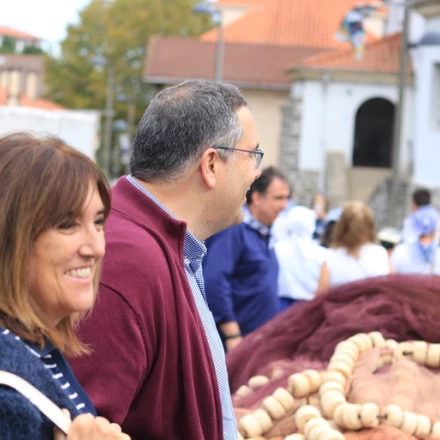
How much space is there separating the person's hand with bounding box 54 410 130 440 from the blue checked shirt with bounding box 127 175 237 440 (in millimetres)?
878

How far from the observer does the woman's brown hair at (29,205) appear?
1940 mm

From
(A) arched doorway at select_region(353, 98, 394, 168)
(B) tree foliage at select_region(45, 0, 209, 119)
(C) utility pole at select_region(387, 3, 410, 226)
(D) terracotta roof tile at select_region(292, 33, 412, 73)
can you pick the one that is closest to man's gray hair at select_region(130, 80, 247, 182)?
(C) utility pole at select_region(387, 3, 410, 226)

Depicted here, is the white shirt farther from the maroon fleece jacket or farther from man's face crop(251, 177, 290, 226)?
the maroon fleece jacket

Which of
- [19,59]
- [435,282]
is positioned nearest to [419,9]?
[435,282]

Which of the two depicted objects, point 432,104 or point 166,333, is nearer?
point 166,333

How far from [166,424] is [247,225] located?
11.0 ft

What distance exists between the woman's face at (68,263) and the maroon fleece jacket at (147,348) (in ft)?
1.31

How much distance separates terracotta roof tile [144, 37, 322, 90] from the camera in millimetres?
37812

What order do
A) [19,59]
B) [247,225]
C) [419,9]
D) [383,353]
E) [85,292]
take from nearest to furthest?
[85,292] → [383,353] → [247,225] → [419,9] → [19,59]

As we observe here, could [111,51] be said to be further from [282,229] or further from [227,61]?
[282,229]

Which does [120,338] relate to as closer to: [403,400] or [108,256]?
[108,256]

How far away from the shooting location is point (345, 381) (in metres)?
3.51

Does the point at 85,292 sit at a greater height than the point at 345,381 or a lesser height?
greater

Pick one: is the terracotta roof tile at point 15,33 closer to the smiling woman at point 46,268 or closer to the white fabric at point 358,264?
the white fabric at point 358,264
